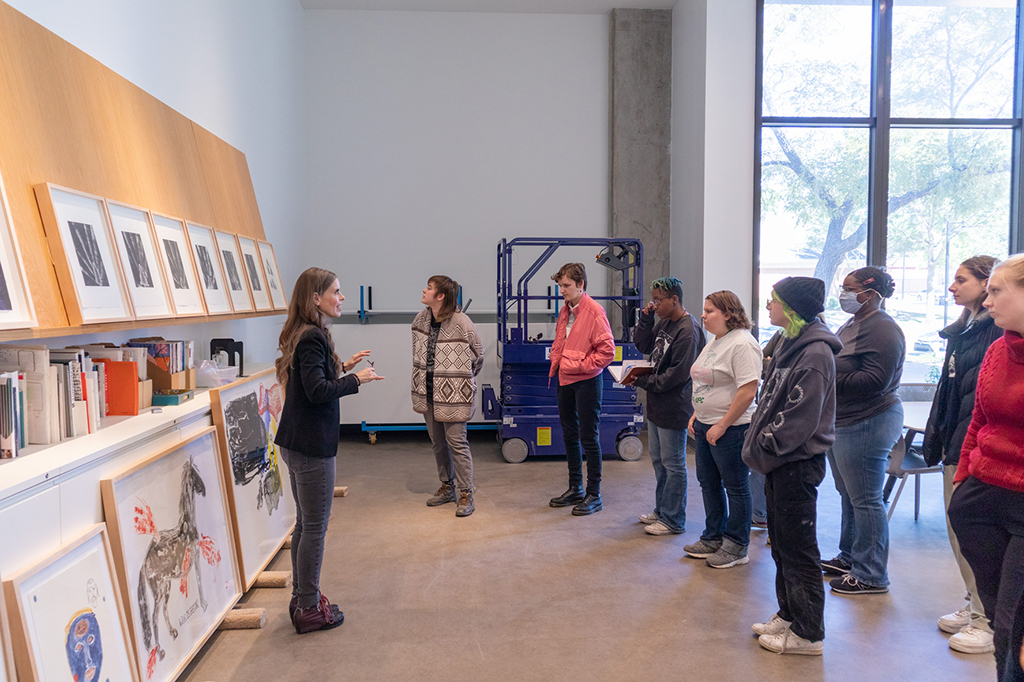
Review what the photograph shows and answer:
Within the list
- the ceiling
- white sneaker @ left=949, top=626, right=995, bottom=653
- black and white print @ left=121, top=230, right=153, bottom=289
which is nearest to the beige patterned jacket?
black and white print @ left=121, top=230, right=153, bottom=289

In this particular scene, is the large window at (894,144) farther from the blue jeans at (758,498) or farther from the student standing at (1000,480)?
the student standing at (1000,480)

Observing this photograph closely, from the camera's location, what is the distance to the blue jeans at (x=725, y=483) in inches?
135

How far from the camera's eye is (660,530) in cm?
414

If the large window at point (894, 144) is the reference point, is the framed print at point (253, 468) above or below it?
below

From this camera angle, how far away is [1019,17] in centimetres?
623

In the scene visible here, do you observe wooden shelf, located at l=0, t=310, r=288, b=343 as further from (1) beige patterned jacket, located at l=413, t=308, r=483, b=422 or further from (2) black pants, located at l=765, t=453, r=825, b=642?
(2) black pants, located at l=765, t=453, r=825, b=642

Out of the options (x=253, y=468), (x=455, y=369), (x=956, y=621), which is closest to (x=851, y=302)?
(x=956, y=621)

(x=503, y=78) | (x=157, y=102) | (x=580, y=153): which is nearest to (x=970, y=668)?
(x=157, y=102)

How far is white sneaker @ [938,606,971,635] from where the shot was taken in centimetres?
289

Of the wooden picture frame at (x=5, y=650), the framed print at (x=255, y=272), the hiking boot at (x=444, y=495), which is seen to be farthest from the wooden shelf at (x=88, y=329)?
the hiking boot at (x=444, y=495)

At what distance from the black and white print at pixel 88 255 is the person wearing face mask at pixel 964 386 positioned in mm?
3180

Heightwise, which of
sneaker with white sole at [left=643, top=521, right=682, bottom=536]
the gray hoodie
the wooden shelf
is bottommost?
sneaker with white sole at [left=643, top=521, right=682, bottom=536]

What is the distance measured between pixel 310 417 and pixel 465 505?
1.99 m

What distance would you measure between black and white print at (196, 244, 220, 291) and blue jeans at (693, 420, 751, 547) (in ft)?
8.78
